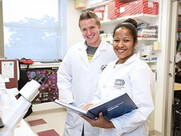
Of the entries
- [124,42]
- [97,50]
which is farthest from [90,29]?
[124,42]

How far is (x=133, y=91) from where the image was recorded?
1052 mm

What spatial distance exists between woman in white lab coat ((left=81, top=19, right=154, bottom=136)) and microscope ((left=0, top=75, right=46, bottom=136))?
42cm

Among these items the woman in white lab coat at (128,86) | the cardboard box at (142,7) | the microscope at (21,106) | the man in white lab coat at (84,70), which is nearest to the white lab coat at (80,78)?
the man in white lab coat at (84,70)

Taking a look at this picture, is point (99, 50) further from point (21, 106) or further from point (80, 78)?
point (21, 106)

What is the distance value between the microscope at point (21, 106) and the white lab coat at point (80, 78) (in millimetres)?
838

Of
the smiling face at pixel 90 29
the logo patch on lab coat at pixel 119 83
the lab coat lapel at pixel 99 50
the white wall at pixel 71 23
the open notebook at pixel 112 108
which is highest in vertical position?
the white wall at pixel 71 23

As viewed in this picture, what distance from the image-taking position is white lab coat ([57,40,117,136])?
1.58m

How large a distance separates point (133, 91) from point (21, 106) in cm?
56

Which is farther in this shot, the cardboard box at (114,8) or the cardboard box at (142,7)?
the cardboard box at (114,8)

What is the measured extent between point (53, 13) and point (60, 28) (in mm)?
336

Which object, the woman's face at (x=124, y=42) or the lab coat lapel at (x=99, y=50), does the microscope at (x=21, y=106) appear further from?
the lab coat lapel at (x=99, y=50)

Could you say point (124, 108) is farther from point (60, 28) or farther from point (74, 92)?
point (60, 28)

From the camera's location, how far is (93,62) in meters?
1.59

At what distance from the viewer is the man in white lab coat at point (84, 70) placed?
1.57m
